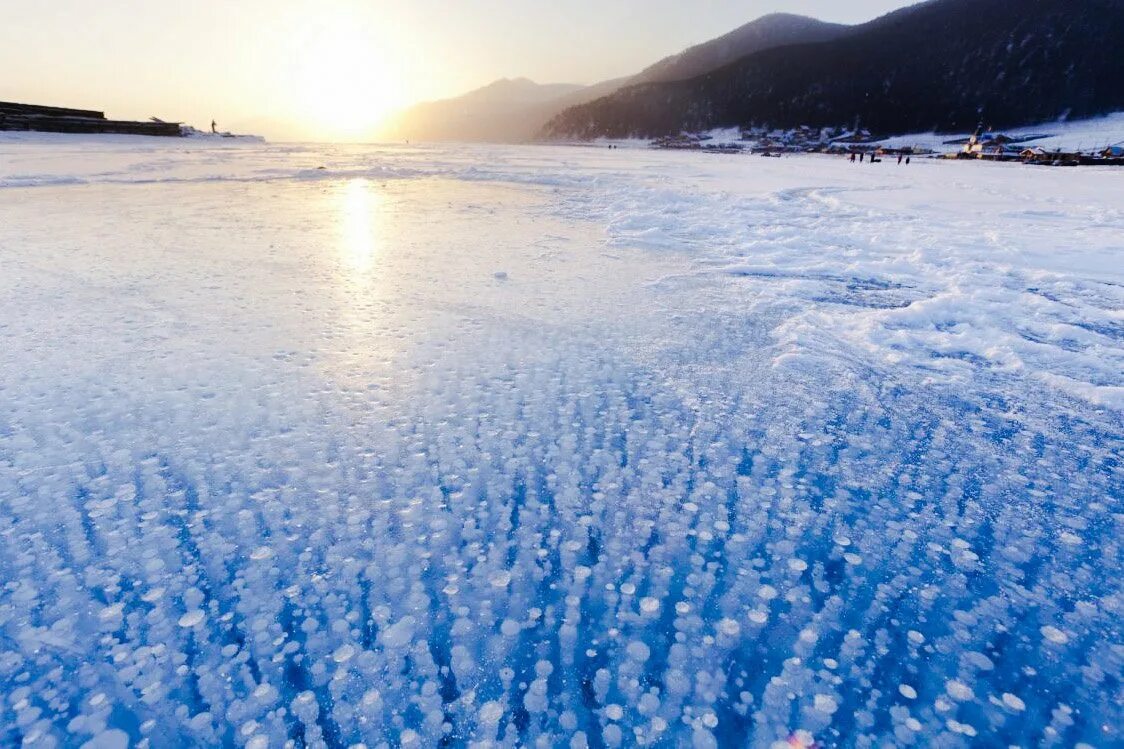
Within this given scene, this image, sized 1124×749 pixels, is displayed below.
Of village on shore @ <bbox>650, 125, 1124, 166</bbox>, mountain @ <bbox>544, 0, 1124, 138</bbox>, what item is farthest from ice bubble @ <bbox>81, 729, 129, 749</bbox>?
mountain @ <bbox>544, 0, 1124, 138</bbox>

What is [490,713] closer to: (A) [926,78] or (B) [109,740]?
(B) [109,740]

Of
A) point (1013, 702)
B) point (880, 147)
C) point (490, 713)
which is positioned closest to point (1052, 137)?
point (880, 147)

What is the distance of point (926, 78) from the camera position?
110 metres

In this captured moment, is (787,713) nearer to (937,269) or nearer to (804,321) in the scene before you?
(804,321)

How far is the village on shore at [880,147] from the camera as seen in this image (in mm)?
47562

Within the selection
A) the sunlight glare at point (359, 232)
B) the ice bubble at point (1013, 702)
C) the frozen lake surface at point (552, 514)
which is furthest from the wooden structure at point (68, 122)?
the ice bubble at point (1013, 702)

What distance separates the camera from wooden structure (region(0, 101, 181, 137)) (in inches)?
1208

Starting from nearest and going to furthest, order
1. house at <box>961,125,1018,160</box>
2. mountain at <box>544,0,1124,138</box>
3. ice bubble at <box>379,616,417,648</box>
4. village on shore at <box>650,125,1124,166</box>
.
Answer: ice bubble at <box>379,616,417,648</box> < village on shore at <box>650,125,1124,166</box> < house at <box>961,125,1018,160</box> < mountain at <box>544,0,1124,138</box>

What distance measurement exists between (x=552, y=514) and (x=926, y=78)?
142333 millimetres

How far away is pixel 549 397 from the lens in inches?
138

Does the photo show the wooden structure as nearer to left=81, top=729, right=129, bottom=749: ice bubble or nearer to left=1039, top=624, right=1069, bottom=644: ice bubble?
left=81, top=729, right=129, bottom=749: ice bubble

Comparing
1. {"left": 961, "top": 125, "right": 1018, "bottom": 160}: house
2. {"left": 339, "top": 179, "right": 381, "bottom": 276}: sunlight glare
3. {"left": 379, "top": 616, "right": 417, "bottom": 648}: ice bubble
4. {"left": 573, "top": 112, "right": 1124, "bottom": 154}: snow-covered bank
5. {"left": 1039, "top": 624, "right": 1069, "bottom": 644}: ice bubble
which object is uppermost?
{"left": 573, "top": 112, "right": 1124, "bottom": 154}: snow-covered bank

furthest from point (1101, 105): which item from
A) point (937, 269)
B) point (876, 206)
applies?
point (937, 269)

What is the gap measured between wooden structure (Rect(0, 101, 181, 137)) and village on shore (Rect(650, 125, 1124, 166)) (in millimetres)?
57574
